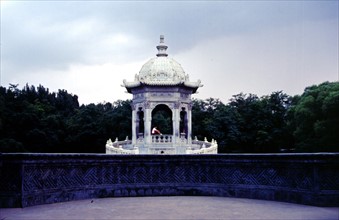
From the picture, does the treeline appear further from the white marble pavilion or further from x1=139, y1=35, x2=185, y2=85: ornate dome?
x1=139, y1=35, x2=185, y2=85: ornate dome

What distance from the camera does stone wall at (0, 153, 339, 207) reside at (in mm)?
9820

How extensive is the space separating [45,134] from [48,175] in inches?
1465

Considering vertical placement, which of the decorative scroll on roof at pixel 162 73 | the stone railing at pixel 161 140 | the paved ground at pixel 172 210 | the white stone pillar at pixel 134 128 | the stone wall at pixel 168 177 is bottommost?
the paved ground at pixel 172 210

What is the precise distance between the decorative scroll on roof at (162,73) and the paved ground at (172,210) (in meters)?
18.8

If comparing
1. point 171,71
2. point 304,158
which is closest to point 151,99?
point 171,71

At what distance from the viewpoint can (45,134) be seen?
46.4 m

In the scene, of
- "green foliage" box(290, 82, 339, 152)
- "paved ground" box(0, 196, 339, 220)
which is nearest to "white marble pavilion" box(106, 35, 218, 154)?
"green foliage" box(290, 82, 339, 152)

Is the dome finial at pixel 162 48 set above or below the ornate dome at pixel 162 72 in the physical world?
above

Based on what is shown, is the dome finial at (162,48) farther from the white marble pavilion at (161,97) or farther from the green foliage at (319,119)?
the green foliage at (319,119)

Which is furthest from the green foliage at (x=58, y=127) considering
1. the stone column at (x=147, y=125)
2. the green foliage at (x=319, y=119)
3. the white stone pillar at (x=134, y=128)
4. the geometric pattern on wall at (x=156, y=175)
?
the geometric pattern on wall at (x=156, y=175)

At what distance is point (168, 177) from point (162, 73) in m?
18.1

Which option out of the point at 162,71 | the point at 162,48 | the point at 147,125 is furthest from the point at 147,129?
the point at 162,48

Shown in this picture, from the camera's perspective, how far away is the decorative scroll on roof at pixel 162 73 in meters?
29.6

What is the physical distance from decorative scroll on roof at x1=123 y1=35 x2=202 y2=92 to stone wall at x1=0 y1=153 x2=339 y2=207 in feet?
57.3
